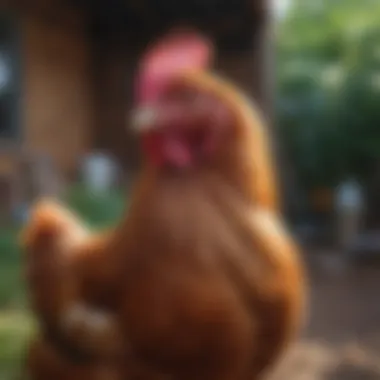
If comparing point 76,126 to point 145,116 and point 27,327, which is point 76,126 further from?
point 145,116

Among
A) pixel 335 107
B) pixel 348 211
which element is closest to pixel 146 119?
pixel 348 211

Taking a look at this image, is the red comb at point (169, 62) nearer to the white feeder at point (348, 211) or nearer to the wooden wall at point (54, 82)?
the wooden wall at point (54, 82)

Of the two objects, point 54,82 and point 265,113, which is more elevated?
point 54,82

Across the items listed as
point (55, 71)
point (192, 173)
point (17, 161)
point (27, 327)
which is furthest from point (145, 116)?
point (55, 71)

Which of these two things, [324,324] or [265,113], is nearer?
[324,324]

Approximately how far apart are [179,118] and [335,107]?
231 inches

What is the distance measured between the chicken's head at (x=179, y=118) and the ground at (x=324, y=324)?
0.67m

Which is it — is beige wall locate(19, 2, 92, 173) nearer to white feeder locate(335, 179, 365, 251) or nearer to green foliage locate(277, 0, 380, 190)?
green foliage locate(277, 0, 380, 190)

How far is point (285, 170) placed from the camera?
7648mm

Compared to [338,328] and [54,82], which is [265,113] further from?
[54,82]

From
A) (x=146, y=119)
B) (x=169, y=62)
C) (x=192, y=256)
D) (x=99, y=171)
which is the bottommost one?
(x=192, y=256)

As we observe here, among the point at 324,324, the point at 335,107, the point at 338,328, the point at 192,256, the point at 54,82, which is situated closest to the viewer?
the point at 192,256

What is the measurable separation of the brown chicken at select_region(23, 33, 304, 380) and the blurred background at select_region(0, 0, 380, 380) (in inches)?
62.2

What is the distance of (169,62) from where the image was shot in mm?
1798
